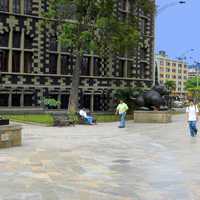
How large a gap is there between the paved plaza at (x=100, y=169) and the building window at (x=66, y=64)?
30329mm

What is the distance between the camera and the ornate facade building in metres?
50.4

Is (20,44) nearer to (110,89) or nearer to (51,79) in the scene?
(51,79)

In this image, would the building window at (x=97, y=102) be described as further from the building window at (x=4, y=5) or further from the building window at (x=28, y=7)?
the building window at (x=4, y=5)

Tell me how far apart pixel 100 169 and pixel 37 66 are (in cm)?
3798

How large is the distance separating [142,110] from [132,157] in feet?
67.0

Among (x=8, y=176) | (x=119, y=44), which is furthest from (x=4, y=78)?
(x=8, y=176)

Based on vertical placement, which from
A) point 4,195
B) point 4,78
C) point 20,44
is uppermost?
point 20,44

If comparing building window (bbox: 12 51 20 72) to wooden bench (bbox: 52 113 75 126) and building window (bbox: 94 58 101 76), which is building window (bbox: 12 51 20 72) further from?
wooden bench (bbox: 52 113 75 126)

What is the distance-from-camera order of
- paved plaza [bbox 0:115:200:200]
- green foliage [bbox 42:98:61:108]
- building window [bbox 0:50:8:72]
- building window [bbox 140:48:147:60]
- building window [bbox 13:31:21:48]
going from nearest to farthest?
paved plaza [bbox 0:115:200:200]
green foliage [bbox 42:98:61:108]
building window [bbox 0:50:8:72]
building window [bbox 13:31:21:48]
building window [bbox 140:48:147:60]

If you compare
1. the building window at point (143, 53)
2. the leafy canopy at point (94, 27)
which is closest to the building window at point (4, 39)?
the leafy canopy at point (94, 27)

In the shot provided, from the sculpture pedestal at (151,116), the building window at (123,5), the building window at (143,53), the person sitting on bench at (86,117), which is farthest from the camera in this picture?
the building window at (143,53)

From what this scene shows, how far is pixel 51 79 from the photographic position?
53.7 meters

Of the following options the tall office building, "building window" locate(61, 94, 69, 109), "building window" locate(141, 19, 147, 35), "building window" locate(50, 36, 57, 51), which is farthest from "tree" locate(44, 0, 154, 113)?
the tall office building

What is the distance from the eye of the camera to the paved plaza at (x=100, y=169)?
38.3 feet
